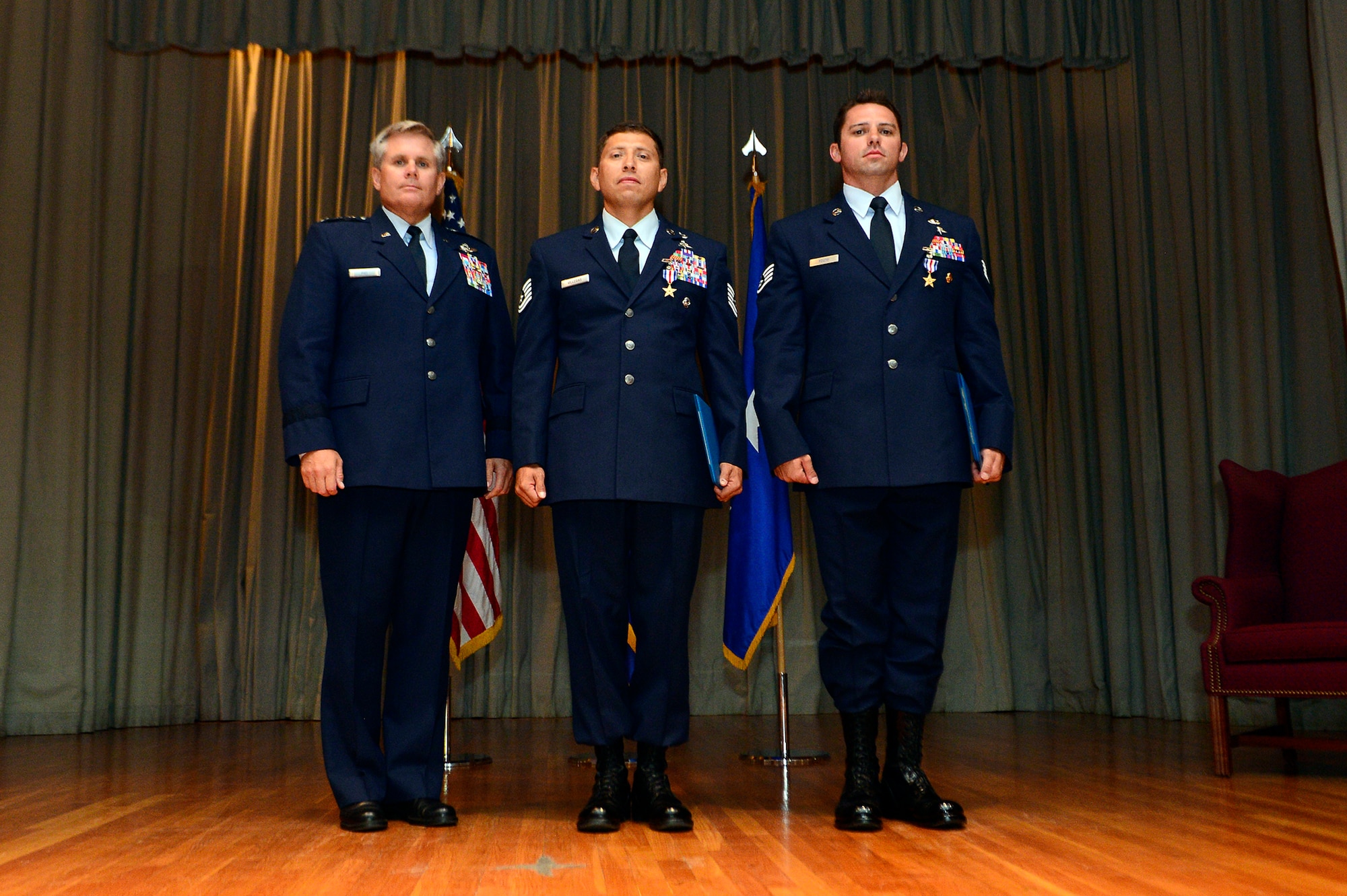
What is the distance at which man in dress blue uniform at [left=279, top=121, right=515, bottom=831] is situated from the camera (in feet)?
7.34

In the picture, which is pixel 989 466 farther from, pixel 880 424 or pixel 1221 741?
pixel 1221 741

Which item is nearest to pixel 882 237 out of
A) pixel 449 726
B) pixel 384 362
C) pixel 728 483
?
pixel 728 483

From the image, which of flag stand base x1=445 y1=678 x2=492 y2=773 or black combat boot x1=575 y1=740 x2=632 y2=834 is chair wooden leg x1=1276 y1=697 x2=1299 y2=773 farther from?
flag stand base x1=445 y1=678 x2=492 y2=773

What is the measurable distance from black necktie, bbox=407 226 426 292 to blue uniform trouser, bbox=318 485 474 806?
0.48 metres

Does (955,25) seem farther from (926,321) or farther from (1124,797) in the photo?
(1124,797)

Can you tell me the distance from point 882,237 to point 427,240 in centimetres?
100

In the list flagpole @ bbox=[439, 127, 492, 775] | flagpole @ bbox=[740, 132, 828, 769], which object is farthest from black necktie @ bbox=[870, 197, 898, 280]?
flagpole @ bbox=[740, 132, 828, 769]

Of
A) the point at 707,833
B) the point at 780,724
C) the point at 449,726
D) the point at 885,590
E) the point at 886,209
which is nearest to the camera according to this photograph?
the point at 707,833

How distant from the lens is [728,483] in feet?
7.47

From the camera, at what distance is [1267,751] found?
3.50 meters

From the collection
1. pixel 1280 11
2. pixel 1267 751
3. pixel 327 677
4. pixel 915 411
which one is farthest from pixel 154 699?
pixel 1280 11

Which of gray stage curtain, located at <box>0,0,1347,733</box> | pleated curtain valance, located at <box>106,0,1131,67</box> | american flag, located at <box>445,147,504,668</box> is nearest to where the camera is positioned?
american flag, located at <box>445,147,504,668</box>

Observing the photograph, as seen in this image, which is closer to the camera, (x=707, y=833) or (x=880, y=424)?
(x=707, y=833)

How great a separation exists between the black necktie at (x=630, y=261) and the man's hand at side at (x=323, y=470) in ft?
2.26
